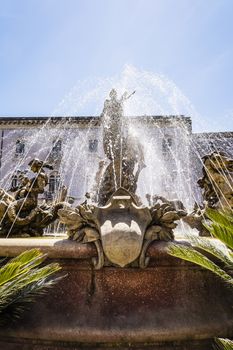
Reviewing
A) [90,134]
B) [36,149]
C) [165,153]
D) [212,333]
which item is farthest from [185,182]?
[212,333]

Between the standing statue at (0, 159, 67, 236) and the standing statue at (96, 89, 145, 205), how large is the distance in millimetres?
1389

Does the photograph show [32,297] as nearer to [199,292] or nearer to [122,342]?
[122,342]

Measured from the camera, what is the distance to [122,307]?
3527 millimetres

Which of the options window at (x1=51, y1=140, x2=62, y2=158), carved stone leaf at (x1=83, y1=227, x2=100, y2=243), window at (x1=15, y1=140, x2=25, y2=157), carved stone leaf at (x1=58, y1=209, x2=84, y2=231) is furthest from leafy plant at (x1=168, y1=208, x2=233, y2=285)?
window at (x1=15, y1=140, x2=25, y2=157)

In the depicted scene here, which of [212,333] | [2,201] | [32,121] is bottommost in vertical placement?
[212,333]

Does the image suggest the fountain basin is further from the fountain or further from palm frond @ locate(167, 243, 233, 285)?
palm frond @ locate(167, 243, 233, 285)

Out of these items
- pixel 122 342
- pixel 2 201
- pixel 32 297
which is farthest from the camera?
pixel 2 201

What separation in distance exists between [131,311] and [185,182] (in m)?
31.6

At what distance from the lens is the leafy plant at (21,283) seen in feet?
10.00

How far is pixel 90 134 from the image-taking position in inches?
1503

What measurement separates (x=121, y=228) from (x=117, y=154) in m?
4.38

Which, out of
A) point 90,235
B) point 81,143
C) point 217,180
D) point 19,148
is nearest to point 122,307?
point 90,235

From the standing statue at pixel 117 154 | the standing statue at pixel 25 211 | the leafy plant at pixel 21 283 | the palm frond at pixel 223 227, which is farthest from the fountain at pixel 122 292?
the standing statue at pixel 117 154

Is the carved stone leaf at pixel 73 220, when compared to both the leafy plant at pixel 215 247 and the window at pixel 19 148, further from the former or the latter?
the window at pixel 19 148
